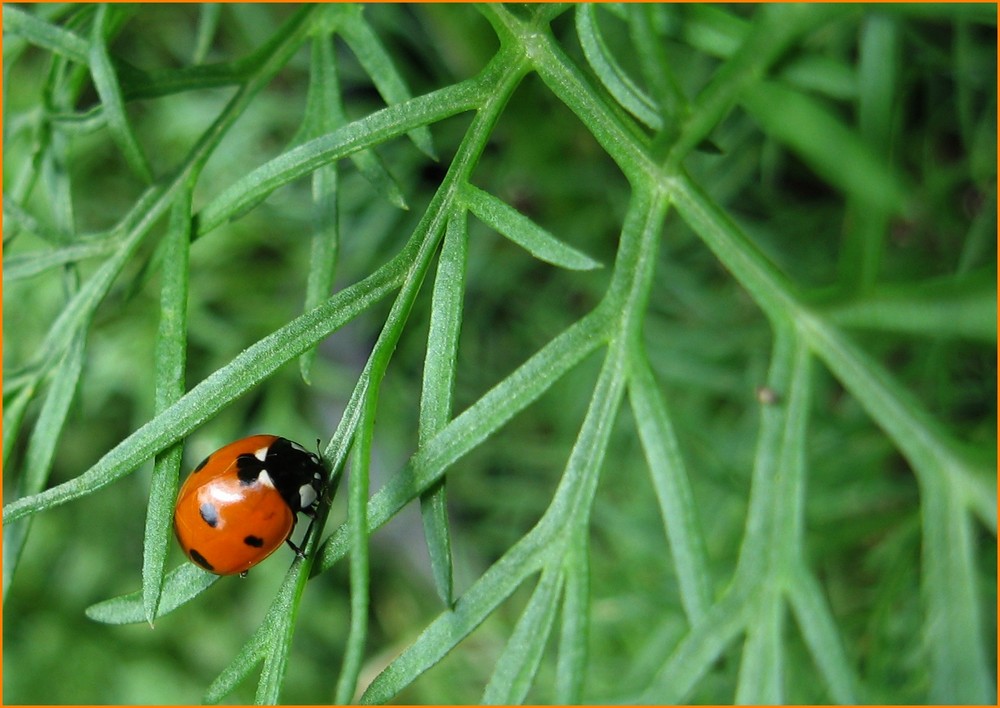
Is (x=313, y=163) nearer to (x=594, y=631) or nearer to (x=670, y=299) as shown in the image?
(x=670, y=299)

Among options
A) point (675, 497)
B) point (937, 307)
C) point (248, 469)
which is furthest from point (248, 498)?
point (937, 307)

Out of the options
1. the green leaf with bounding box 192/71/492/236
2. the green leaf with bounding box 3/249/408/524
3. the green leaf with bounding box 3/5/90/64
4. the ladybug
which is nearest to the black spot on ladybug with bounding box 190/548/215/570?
the ladybug

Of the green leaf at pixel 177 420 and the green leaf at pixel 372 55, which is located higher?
the green leaf at pixel 372 55

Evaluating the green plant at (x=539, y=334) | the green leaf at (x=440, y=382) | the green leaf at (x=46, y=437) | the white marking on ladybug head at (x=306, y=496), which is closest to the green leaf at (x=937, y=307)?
the green plant at (x=539, y=334)

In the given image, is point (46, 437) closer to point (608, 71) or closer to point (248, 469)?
point (248, 469)

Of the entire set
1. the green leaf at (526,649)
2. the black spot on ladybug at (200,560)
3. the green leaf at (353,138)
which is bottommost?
the green leaf at (526,649)

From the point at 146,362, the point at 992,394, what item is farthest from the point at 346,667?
the point at 146,362

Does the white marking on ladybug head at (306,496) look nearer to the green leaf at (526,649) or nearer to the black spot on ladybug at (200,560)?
the black spot on ladybug at (200,560)

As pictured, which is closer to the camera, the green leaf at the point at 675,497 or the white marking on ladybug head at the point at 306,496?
the green leaf at the point at 675,497
